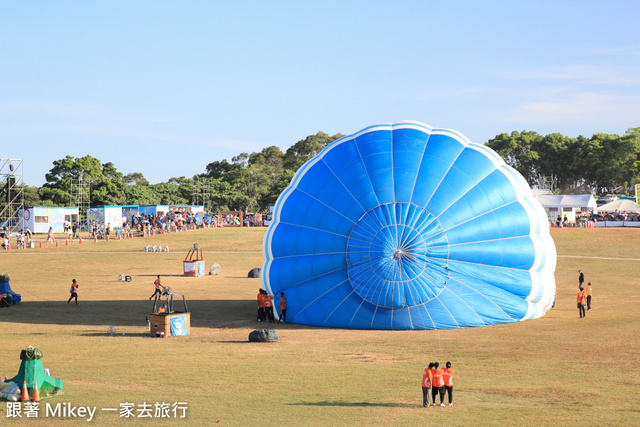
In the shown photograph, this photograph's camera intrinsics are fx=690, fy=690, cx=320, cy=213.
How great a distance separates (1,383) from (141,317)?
44.3 feet

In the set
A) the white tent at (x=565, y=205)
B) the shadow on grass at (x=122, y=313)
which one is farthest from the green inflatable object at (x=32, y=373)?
the white tent at (x=565, y=205)

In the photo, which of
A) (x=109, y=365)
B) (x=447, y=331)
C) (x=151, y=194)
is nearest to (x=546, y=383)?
(x=447, y=331)

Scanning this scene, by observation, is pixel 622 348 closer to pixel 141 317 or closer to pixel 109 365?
pixel 109 365

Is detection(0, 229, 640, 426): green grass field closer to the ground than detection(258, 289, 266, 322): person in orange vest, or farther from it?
closer to the ground

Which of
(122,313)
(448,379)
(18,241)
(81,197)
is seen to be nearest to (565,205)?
(81,197)

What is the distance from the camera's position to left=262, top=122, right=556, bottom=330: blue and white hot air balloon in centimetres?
2375

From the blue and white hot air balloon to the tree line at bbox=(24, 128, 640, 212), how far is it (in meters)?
63.1

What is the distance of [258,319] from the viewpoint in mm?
26672

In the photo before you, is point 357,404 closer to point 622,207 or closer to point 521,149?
point 622,207

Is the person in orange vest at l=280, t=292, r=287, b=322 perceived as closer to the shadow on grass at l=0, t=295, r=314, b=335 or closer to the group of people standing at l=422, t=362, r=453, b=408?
the shadow on grass at l=0, t=295, r=314, b=335

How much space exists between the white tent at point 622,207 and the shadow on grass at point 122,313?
5930cm

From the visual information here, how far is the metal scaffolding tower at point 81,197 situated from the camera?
7794 cm

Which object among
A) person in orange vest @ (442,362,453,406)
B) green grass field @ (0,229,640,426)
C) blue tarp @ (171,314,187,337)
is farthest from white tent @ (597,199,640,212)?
person in orange vest @ (442,362,453,406)

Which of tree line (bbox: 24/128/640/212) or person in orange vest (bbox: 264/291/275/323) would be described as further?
tree line (bbox: 24/128/640/212)
